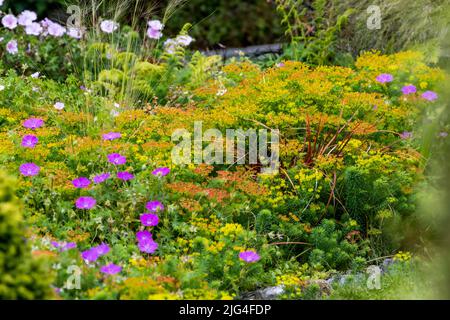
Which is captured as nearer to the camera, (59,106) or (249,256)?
(249,256)

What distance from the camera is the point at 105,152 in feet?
13.8

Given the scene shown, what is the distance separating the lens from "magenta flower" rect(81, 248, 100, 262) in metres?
3.27

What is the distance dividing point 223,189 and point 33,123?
1319mm

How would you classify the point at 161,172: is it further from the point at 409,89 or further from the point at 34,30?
the point at 34,30

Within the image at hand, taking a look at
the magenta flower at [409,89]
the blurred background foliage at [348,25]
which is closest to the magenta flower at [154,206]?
the blurred background foliage at [348,25]

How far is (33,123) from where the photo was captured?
4441 mm

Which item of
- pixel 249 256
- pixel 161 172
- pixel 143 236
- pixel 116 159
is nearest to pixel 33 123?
pixel 116 159

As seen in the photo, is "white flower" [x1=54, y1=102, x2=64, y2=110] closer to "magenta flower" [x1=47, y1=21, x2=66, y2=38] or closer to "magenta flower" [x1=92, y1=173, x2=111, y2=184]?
"magenta flower" [x1=92, y1=173, x2=111, y2=184]

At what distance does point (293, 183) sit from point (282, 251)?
0.53 m

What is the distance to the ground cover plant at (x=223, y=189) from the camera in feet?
10.9

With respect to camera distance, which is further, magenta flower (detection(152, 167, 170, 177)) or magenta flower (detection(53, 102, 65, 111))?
magenta flower (detection(53, 102, 65, 111))

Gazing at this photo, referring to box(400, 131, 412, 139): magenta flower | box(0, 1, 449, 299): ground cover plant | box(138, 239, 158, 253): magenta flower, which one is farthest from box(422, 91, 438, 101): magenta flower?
box(138, 239, 158, 253): magenta flower
